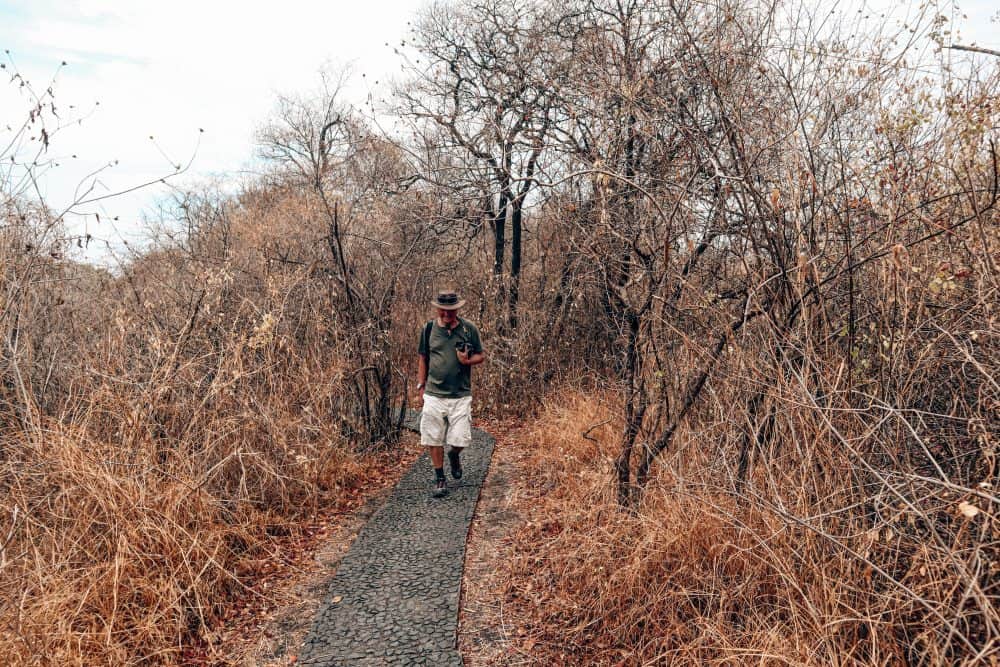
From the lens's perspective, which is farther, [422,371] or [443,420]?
[422,371]

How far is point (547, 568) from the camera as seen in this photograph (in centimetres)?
418

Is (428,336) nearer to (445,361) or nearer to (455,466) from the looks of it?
(445,361)

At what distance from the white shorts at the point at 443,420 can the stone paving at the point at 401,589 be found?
0.57 metres

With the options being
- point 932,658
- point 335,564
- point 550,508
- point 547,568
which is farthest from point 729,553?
point 335,564

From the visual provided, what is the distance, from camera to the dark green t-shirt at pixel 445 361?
5.55 m

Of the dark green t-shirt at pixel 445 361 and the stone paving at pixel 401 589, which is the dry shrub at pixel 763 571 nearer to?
the stone paving at pixel 401 589

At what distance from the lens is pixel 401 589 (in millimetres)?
4027

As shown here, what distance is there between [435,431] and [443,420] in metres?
0.13

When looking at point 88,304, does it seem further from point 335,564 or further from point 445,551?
point 445,551

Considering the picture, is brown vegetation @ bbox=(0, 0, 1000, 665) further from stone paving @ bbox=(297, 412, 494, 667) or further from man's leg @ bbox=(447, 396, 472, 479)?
man's leg @ bbox=(447, 396, 472, 479)

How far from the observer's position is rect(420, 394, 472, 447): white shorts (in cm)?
559

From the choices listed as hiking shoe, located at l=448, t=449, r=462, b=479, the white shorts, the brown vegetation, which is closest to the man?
the white shorts

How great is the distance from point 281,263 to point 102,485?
11.5 ft

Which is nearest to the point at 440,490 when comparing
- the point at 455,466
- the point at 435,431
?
the point at 455,466
